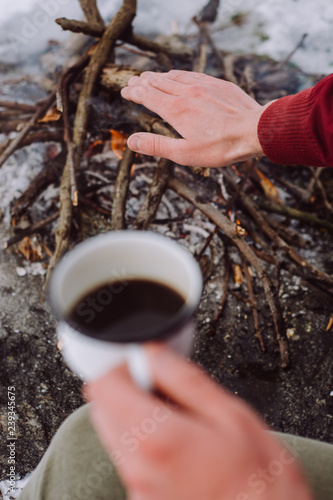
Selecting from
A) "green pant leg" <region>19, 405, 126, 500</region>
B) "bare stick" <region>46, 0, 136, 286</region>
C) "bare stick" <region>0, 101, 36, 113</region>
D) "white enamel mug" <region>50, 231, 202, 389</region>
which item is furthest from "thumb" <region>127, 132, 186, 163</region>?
"bare stick" <region>0, 101, 36, 113</region>

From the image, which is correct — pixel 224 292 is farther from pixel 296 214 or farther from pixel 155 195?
pixel 296 214

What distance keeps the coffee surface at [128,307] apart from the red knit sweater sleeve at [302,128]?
0.82 meters

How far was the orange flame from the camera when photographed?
2.18 meters

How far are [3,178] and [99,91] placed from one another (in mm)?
820

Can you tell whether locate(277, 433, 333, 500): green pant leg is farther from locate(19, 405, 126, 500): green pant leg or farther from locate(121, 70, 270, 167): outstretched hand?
locate(121, 70, 270, 167): outstretched hand

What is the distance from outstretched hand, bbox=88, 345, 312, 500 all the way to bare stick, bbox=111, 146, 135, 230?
1252 mm

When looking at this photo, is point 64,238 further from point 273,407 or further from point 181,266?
point 273,407

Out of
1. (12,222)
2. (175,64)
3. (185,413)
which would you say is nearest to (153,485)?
(185,413)

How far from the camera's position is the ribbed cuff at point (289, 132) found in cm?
128

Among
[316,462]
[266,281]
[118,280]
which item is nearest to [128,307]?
[118,280]

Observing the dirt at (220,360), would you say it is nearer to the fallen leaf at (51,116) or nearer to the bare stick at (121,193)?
the bare stick at (121,193)

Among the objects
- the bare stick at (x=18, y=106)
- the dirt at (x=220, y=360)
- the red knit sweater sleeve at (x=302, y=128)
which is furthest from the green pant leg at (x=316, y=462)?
the bare stick at (x=18, y=106)

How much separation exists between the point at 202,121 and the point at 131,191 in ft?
2.92

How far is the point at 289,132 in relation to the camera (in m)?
1.31
